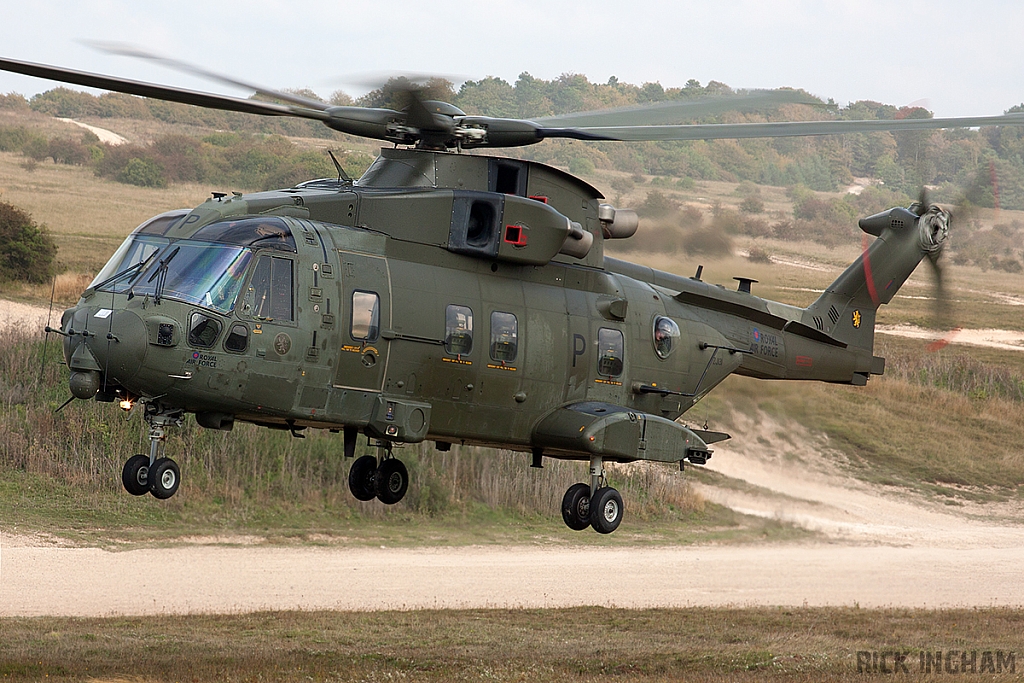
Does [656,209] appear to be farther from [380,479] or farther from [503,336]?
[380,479]

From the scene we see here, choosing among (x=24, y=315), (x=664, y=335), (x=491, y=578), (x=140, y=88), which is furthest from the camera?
(x=24, y=315)

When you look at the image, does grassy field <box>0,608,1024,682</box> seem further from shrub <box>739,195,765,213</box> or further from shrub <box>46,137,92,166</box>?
shrub <box>46,137,92,166</box>

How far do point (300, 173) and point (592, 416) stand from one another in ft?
94.0

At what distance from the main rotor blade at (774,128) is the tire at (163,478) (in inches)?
237

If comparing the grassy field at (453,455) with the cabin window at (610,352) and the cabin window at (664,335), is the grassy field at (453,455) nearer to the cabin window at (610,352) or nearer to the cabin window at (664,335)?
the cabin window at (664,335)

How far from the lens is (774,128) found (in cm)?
1384

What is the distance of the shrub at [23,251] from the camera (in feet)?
112

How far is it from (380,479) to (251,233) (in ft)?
16.2

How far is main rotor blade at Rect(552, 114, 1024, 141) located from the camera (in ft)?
44.2

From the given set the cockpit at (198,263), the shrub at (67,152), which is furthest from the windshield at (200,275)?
the shrub at (67,152)

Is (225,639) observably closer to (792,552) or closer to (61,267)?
(792,552)

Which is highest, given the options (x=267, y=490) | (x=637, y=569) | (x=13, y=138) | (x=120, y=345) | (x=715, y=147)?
(x=715, y=147)

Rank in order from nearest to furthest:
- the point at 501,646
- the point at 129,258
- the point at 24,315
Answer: the point at 129,258, the point at 501,646, the point at 24,315

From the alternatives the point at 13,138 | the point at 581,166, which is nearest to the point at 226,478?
the point at 13,138
